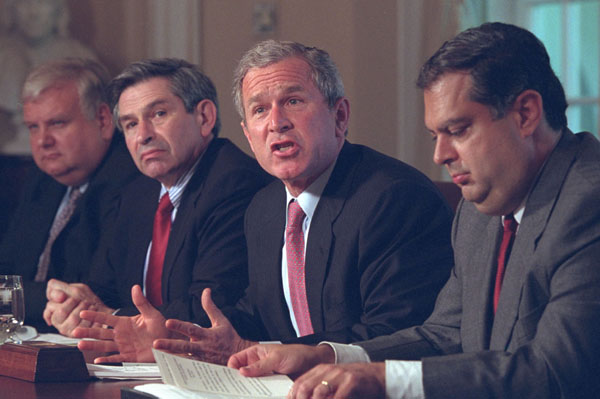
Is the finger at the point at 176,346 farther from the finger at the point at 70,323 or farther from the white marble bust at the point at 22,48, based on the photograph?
the white marble bust at the point at 22,48

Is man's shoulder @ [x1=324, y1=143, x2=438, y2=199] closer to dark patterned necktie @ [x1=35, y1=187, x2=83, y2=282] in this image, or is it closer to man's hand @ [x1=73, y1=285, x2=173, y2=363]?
man's hand @ [x1=73, y1=285, x2=173, y2=363]

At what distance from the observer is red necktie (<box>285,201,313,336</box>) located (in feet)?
8.19

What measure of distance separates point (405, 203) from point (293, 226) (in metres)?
0.34

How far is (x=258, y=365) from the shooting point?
1751 millimetres

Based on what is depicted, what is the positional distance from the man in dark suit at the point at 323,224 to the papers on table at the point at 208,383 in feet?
1.63

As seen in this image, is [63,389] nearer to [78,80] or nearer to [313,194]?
[313,194]

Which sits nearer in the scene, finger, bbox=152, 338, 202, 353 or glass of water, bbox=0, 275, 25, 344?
finger, bbox=152, 338, 202, 353

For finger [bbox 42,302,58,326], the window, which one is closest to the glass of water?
finger [bbox 42,302,58,326]

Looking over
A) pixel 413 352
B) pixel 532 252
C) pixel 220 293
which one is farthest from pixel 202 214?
pixel 532 252

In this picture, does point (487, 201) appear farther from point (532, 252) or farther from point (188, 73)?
point (188, 73)

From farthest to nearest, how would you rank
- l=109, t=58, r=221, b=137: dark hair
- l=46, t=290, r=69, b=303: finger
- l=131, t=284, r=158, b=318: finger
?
l=109, t=58, r=221, b=137: dark hair < l=46, t=290, r=69, b=303: finger < l=131, t=284, r=158, b=318: finger

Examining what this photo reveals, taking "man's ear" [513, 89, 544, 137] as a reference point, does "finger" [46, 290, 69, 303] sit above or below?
below

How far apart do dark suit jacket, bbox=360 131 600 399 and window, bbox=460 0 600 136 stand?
2.73 metres

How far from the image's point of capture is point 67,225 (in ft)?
12.1
